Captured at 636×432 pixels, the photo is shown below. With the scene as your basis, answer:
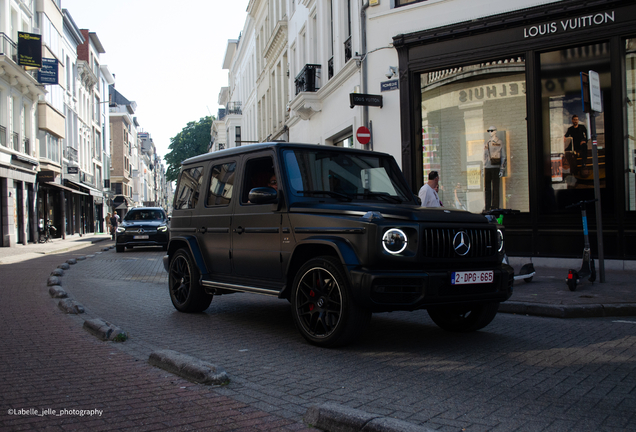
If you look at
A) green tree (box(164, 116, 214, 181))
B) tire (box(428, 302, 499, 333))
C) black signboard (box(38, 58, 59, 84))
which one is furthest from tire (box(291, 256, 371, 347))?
green tree (box(164, 116, 214, 181))

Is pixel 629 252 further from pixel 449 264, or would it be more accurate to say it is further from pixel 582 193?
pixel 449 264

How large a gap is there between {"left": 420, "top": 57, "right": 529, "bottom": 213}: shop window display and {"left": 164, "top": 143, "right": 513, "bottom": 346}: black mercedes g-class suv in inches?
282

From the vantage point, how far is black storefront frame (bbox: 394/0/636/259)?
11.0m

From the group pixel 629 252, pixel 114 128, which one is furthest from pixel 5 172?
pixel 114 128

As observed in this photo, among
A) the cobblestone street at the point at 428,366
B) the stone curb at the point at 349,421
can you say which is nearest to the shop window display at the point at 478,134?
the cobblestone street at the point at 428,366

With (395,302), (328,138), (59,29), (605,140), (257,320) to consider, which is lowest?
(257,320)

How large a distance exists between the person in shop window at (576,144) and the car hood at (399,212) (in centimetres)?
746

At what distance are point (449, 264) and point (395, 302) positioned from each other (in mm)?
644

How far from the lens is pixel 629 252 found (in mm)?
10688

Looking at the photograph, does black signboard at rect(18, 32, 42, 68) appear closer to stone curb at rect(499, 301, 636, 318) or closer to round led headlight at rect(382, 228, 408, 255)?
stone curb at rect(499, 301, 636, 318)

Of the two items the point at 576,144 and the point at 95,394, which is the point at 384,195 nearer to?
the point at 95,394

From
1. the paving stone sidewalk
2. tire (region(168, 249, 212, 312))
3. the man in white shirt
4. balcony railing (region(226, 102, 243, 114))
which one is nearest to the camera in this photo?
the paving stone sidewalk

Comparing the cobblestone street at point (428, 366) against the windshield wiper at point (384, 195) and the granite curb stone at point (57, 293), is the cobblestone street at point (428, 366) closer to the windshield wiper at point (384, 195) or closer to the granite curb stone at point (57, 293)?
the windshield wiper at point (384, 195)

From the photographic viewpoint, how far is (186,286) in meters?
7.30
